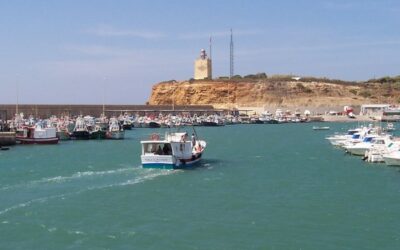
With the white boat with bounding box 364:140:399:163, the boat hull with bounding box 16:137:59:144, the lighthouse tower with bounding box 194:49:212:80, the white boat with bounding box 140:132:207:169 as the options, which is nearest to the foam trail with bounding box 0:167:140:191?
the white boat with bounding box 140:132:207:169

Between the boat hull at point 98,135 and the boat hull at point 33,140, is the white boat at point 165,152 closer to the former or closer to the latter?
the boat hull at point 33,140

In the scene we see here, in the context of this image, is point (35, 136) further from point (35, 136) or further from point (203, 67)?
point (203, 67)

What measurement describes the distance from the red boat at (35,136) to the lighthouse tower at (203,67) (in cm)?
11495

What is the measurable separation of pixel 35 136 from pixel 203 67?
387ft

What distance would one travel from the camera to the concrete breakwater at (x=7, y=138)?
63.4 m

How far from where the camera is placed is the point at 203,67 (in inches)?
7146

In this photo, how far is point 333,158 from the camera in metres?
49.1

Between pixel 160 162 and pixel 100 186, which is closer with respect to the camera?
pixel 100 186

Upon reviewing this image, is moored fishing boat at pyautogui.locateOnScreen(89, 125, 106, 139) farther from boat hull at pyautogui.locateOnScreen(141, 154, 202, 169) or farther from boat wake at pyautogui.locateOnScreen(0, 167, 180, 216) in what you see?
boat hull at pyautogui.locateOnScreen(141, 154, 202, 169)

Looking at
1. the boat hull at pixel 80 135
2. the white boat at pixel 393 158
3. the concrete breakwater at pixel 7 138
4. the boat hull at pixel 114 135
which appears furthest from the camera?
the boat hull at pixel 114 135

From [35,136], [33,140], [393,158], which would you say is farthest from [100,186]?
[35,136]

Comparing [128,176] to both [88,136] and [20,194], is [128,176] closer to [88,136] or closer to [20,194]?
[20,194]

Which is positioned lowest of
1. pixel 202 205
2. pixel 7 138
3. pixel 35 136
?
pixel 202 205

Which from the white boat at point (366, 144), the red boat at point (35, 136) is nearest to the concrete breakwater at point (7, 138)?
the red boat at point (35, 136)
